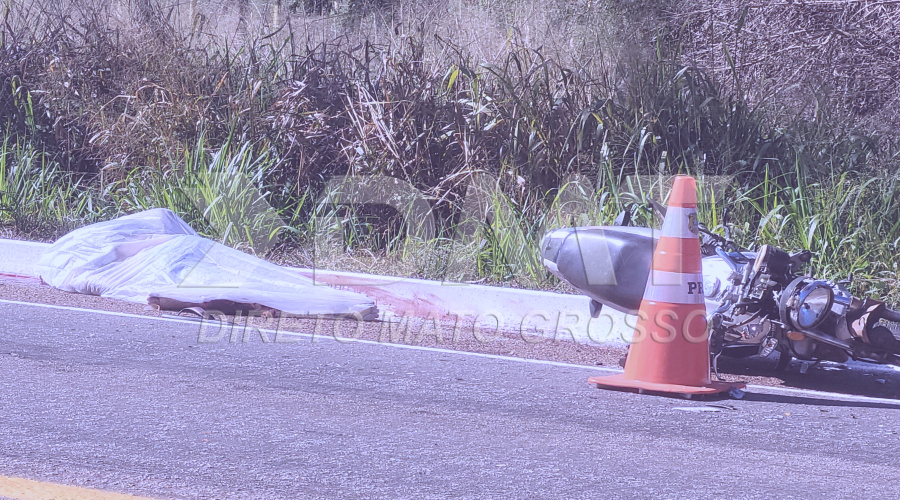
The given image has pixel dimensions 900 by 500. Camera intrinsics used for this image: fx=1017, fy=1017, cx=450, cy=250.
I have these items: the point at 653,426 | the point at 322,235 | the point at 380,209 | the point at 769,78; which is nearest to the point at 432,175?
the point at 380,209

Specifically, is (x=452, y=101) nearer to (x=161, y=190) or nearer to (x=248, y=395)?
(x=161, y=190)

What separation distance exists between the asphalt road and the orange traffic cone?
163 millimetres

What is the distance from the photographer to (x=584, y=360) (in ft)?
20.4

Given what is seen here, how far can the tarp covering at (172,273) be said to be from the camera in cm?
716

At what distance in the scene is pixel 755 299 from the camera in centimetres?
546

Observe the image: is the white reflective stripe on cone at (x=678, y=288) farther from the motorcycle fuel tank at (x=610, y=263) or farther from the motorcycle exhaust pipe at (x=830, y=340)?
the motorcycle exhaust pipe at (x=830, y=340)

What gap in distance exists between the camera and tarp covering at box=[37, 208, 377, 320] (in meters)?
7.16

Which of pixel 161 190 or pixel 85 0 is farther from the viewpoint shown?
pixel 85 0

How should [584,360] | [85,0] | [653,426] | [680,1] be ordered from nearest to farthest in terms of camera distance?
[653,426]
[584,360]
[680,1]
[85,0]

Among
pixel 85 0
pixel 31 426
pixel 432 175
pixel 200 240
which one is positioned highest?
pixel 85 0

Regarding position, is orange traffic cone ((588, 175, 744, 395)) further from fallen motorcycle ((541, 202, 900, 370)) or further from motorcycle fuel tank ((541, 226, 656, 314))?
motorcycle fuel tank ((541, 226, 656, 314))

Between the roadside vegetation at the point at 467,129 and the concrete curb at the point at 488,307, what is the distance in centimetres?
62

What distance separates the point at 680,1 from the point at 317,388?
26.2 ft

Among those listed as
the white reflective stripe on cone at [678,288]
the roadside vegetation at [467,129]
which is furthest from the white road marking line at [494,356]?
the roadside vegetation at [467,129]
